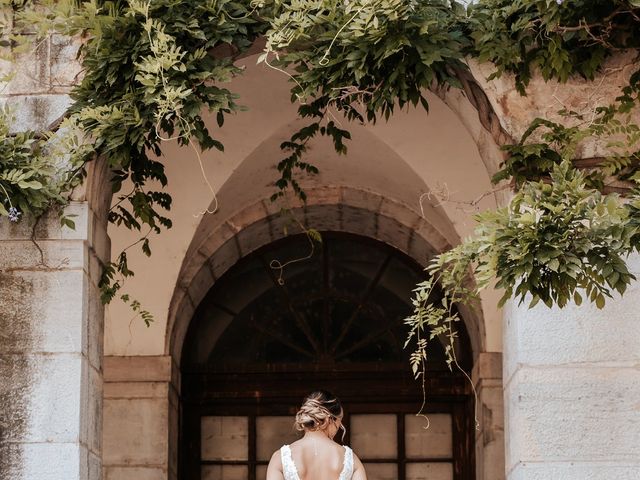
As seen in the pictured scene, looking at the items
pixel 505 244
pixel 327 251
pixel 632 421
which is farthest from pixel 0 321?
pixel 327 251

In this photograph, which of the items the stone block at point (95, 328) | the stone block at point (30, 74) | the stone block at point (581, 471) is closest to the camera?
the stone block at point (581, 471)

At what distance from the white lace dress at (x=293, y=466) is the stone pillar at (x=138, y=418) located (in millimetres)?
2261

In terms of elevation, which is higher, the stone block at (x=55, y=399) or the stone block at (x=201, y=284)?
the stone block at (x=201, y=284)

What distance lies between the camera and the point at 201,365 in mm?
9016

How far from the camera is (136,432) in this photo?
8.35 metres

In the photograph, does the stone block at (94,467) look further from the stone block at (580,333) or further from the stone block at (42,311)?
the stone block at (580,333)

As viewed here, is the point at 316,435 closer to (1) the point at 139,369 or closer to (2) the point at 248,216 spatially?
(1) the point at 139,369

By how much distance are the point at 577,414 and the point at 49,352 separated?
2.34 m

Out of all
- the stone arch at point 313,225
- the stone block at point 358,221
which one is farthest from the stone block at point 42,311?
the stone block at point 358,221

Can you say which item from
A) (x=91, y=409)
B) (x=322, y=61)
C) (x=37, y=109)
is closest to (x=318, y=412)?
(x=91, y=409)

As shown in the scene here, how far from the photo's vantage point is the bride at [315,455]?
20.3ft

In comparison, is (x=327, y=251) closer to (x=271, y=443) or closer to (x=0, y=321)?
(x=271, y=443)

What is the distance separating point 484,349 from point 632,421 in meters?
2.48

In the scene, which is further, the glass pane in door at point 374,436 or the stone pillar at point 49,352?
the glass pane in door at point 374,436
